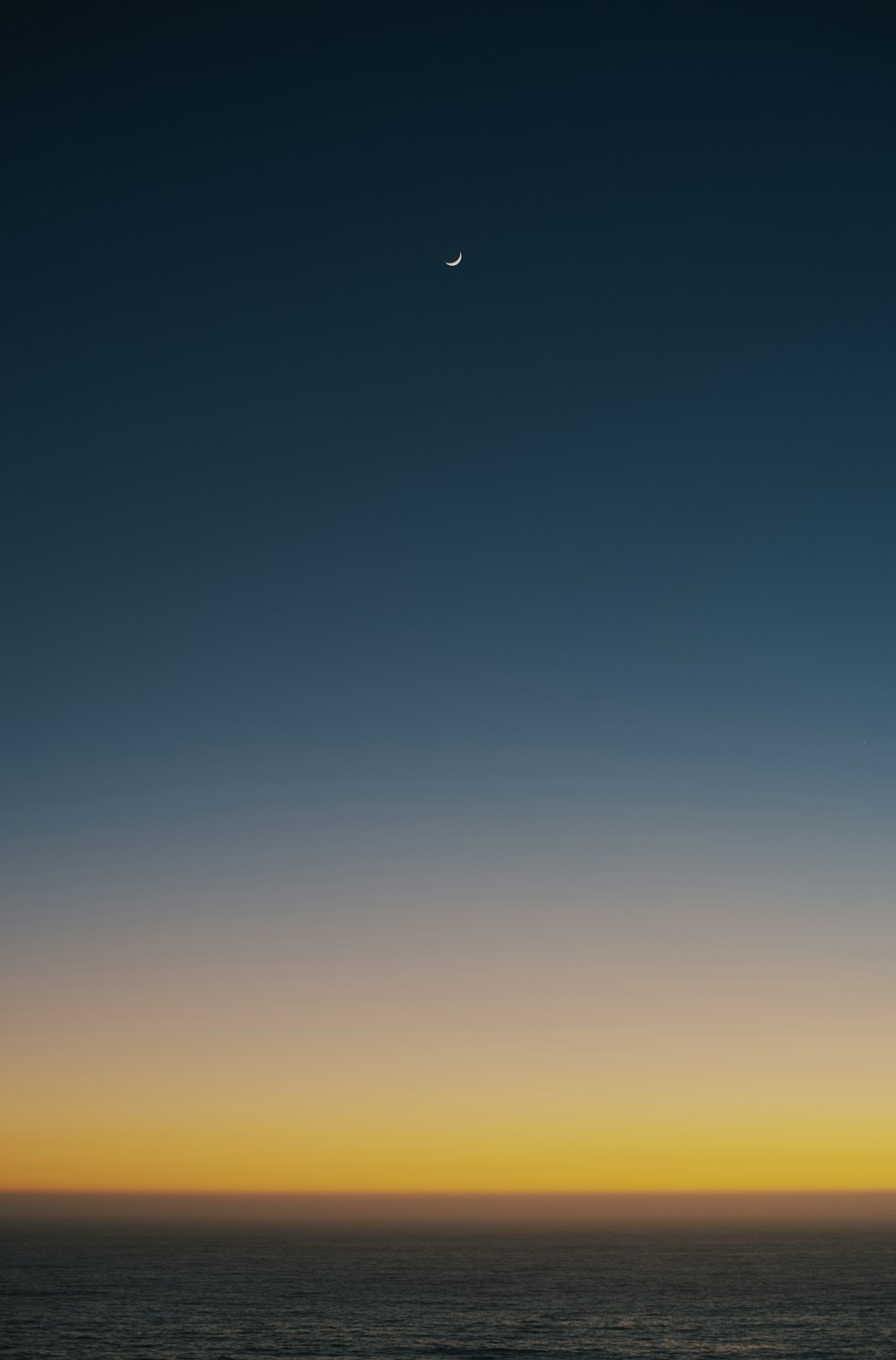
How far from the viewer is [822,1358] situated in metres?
67.0

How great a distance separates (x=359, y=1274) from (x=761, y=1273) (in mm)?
50771

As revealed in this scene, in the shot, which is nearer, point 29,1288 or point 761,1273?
point 29,1288

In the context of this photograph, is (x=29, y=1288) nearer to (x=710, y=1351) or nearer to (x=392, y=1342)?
(x=392, y=1342)

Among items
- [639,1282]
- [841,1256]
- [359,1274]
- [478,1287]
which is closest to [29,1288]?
[359,1274]

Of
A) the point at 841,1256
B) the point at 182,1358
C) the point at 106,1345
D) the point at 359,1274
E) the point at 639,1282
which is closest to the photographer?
the point at 182,1358

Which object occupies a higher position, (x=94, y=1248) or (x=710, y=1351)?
(x=710, y=1351)

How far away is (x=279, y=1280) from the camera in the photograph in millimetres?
116250

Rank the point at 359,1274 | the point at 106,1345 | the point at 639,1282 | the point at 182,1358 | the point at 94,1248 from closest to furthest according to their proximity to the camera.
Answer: the point at 182,1358, the point at 106,1345, the point at 639,1282, the point at 359,1274, the point at 94,1248

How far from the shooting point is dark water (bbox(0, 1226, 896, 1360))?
70312 millimetres

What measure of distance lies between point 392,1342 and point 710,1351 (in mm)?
22716

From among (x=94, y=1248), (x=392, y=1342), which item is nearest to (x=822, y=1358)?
(x=392, y=1342)

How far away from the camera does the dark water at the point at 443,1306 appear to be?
2768 inches

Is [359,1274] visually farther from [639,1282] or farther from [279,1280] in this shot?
[639,1282]

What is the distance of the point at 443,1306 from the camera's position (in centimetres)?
9150
